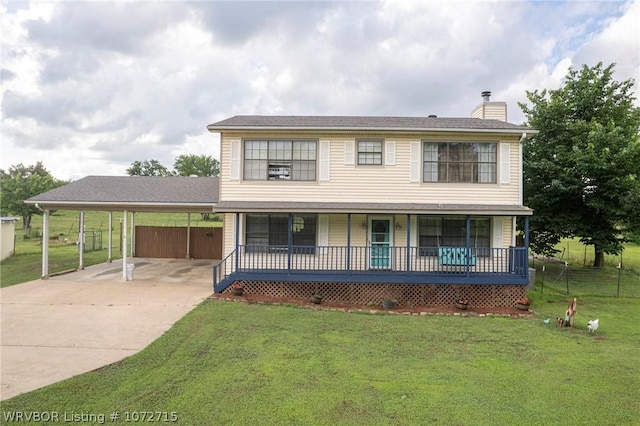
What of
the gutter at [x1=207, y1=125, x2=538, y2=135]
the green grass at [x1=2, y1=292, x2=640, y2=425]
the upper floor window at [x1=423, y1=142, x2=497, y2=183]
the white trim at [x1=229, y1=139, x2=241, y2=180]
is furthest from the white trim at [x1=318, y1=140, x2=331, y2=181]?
the green grass at [x1=2, y1=292, x2=640, y2=425]

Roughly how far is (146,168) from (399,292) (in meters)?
74.6

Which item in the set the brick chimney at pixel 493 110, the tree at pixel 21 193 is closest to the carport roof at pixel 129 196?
the brick chimney at pixel 493 110

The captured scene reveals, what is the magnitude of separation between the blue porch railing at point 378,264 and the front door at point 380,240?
1.3 inches

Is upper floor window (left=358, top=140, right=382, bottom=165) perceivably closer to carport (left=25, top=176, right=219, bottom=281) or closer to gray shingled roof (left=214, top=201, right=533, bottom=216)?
gray shingled roof (left=214, top=201, right=533, bottom=216)

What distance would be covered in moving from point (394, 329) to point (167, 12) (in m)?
13.9

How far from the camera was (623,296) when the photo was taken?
12203mm

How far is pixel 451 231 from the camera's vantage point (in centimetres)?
1190

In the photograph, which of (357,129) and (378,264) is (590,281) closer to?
(378,264)

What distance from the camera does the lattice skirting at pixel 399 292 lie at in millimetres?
11000

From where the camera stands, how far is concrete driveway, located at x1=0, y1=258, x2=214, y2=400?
232 inches

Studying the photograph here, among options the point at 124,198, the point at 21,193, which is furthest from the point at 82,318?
the point at 21,193

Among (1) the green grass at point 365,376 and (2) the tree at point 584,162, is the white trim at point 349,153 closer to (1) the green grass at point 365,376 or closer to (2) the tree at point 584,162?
(1) the green grass at point 365,376

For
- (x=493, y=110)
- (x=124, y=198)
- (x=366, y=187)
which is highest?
(x=493, y=110)

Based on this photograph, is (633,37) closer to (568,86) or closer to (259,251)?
(568,86)
